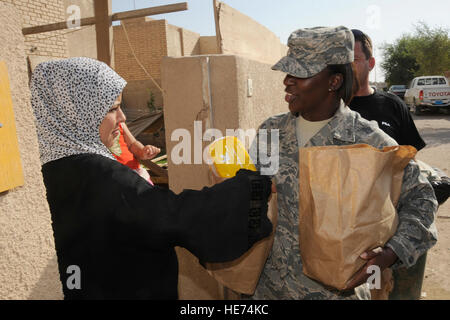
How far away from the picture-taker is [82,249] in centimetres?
116

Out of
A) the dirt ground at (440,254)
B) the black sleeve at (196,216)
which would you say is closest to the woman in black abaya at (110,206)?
the black sleeve at (196,216)

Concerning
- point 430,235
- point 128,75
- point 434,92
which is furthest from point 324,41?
point 434,92

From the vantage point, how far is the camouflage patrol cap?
158cm

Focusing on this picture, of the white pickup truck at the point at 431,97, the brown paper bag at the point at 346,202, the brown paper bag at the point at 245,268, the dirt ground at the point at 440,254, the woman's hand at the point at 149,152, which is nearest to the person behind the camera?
the brown paper bag at the point at 346,202

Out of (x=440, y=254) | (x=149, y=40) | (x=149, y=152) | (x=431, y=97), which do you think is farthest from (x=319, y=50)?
(x=431, y=97)

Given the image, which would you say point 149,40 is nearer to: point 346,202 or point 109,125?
point 109,125

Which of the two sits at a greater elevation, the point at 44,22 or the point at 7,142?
the point at 44,22

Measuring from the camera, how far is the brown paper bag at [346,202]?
46.6 inches

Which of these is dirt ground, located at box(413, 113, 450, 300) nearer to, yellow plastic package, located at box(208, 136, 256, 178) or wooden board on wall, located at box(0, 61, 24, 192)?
yellow plastic package, located at box(208, 136, 256, 178)

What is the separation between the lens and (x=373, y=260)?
1.31m

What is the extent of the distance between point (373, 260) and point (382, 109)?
5.19 feet

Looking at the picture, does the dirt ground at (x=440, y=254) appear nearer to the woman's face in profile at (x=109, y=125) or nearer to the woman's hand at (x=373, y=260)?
the woman's hand at (x=373, y=260)

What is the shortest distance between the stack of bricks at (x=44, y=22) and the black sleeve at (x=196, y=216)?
8342 mm

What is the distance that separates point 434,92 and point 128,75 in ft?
47.6
